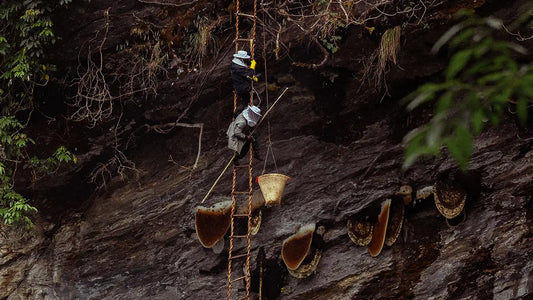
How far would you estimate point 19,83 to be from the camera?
6055 millimetres

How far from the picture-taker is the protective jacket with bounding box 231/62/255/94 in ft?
17.2

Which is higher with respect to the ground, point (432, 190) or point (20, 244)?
point (432, 190)

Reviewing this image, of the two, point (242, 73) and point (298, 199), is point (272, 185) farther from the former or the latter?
point (242, 73)

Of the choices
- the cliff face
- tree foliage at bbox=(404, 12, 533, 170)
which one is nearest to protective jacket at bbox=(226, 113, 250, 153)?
the cliff face

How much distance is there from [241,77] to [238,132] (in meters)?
0.61

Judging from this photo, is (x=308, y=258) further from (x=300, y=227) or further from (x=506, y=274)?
(x=506, y=274)

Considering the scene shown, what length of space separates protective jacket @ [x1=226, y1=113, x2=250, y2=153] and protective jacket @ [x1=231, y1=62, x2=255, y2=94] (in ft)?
1.20

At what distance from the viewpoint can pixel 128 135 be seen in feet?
20.2

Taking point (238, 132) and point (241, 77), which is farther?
point (241, 77)

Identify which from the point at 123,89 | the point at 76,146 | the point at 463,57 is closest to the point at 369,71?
the point at 123,89

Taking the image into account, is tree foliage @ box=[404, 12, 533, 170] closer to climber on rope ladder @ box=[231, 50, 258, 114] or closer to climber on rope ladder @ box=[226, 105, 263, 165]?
climber on rope ladder @ box=[226, 105, 263, 165]

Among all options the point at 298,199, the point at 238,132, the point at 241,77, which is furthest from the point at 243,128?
the point at 298,199

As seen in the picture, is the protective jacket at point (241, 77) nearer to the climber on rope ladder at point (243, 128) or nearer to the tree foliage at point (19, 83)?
the climber on rope ladder at point (243, 128)

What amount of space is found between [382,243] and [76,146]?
3674mm
